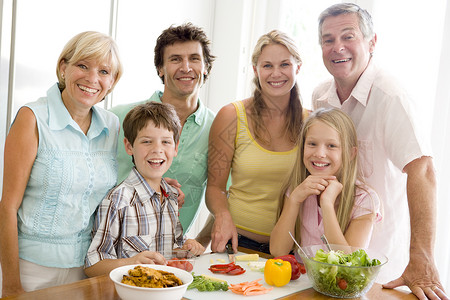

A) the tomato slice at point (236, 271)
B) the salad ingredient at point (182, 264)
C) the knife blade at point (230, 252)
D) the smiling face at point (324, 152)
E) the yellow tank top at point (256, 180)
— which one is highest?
the smiling face at point (324, 152)

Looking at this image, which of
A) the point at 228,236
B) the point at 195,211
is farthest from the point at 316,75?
the point at 228,236

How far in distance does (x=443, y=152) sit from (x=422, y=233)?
133cm

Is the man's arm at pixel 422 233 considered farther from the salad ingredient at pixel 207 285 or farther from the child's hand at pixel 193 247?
the child's hand at pixel 193 247

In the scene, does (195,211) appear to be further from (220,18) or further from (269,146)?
(220,18)

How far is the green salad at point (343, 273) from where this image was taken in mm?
1287

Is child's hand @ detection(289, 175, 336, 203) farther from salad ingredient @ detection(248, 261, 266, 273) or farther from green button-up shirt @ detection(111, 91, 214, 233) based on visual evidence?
green button-up shirt @ detection(111, 91, 214, 233)

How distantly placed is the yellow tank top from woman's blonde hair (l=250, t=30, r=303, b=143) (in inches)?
2.5

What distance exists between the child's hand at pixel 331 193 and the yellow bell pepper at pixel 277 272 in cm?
34

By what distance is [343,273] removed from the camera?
129cm

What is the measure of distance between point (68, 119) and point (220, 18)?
99.0 inches

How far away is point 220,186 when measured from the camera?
211cm

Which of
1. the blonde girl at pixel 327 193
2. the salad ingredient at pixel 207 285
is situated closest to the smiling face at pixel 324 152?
the blonde girl at pixel 327 193

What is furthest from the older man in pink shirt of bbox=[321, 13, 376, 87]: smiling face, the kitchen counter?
the kitchen counter

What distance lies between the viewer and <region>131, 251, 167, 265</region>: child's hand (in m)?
1.44
